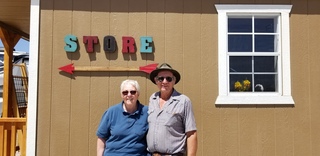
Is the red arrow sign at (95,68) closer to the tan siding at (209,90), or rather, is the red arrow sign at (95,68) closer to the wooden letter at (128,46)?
the wooden letter at (128,46)

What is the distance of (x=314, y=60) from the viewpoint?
4.12 metres

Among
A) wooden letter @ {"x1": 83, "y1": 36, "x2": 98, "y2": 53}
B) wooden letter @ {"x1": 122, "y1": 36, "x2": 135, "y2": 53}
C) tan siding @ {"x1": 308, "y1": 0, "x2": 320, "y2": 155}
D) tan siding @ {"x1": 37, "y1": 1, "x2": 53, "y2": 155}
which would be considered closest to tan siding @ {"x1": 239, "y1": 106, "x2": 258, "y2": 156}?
tan siding @ {"x1": 308, "y1": 0, "x2": 320, "y2": 155}

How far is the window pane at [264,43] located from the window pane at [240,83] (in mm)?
368

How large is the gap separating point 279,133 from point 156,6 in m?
2.14

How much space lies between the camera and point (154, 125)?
2.51 meters

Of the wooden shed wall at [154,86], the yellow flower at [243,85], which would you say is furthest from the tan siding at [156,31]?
the yellow flower at [243,85]

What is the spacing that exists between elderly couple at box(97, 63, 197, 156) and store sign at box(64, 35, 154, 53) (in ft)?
4.58

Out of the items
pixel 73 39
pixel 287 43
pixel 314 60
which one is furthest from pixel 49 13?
pixel 314 60

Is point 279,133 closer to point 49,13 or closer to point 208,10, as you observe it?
point 208,10

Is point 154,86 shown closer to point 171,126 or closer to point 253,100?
point 253,100

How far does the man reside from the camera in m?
2.48

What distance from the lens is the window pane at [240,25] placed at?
4160 millimetres

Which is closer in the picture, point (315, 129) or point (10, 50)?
point (315, 129)

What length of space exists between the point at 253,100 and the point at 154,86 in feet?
3.94
